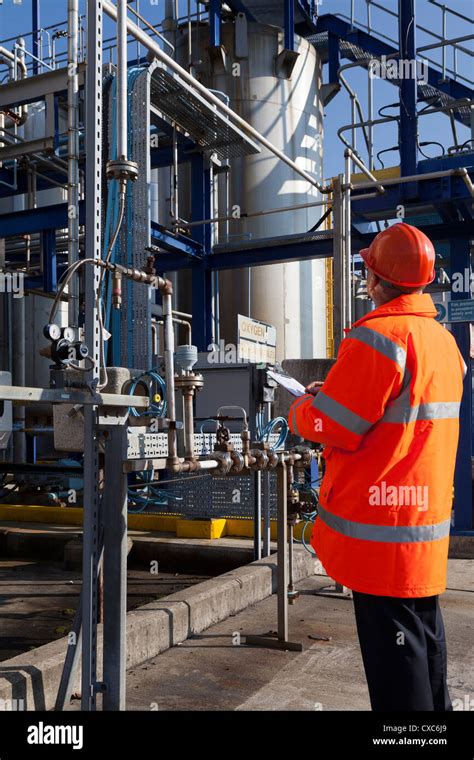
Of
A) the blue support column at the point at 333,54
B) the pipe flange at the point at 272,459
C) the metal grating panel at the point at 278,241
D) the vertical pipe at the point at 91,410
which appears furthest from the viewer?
the blue support column at the point at 333,54

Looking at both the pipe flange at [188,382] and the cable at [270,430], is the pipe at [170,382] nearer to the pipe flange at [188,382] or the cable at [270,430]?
the pipe flange at [188,382]

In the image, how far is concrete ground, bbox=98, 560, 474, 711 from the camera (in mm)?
3396

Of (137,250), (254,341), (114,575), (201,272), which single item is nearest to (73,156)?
(137,250)

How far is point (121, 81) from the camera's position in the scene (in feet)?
9.71

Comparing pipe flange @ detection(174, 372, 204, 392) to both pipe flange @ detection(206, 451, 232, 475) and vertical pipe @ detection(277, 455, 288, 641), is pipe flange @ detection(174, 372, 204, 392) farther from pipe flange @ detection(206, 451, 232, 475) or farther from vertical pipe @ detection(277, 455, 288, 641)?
vertical pipe @ detection(277, 455, 288, 641)

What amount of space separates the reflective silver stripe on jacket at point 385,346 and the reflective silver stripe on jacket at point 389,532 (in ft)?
1.65

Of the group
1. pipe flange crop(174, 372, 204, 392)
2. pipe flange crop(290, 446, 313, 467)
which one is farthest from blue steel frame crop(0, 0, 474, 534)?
pipe flange crop(174, 372, 204, 392)

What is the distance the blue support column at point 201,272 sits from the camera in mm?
8648

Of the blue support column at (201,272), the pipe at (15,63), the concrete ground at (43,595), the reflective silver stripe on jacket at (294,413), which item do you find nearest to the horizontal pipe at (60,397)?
the reflective silver stripe on jacket at (294,413)

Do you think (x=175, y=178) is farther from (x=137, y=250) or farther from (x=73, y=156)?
(x=137, y=250)

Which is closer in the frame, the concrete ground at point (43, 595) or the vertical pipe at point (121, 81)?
the vertical pipe at point (121, 81)

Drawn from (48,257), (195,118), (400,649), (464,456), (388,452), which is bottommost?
(400,649)

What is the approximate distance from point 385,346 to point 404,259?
1.28 ft
